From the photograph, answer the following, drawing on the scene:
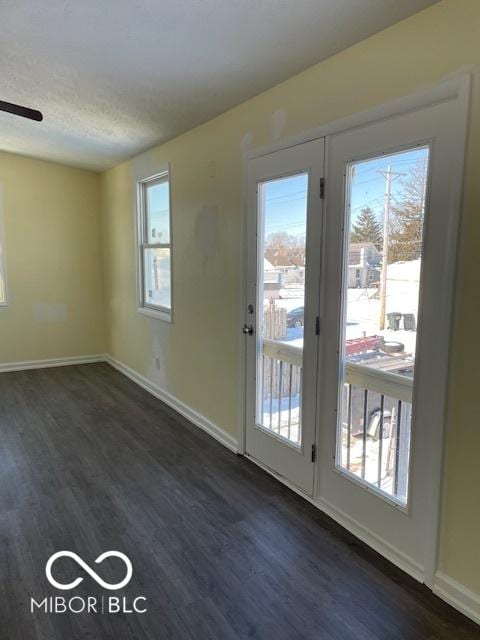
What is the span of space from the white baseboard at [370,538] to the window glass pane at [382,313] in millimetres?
252

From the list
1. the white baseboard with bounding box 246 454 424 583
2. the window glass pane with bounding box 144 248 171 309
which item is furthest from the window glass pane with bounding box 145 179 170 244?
the white baseboard with bounding box 246 454 424 583

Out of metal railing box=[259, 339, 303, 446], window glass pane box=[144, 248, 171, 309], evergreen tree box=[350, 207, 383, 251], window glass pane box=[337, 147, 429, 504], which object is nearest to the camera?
window glass pane box=[337, 147, 429, 504]

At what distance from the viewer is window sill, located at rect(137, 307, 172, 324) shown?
3.99m

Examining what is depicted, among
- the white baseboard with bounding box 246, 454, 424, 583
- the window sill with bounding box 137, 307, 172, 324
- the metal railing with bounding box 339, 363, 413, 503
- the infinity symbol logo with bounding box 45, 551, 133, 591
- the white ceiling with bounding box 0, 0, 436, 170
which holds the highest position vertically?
the white ceiling with bounding box 0, 0, 436, 170

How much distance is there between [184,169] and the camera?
11.5 feet

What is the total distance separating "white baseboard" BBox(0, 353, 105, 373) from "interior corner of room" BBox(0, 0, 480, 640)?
1448 millimetres

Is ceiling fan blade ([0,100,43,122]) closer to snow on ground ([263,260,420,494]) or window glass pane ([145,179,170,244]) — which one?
window glass pane ([145,179,170,244])

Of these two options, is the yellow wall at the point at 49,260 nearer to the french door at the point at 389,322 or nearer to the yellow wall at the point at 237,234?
the yellow wall at the point at 237,234

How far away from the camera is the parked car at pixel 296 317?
7.89 feet

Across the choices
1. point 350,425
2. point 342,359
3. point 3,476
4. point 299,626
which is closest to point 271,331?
point 342,359

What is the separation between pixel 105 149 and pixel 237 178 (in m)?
2.09

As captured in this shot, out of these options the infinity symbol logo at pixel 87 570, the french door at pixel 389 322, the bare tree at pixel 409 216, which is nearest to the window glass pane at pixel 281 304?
the french door at pixel 389 322

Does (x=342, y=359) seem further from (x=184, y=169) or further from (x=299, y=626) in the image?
(x=184, y=169)

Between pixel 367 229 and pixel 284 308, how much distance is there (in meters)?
0.75
